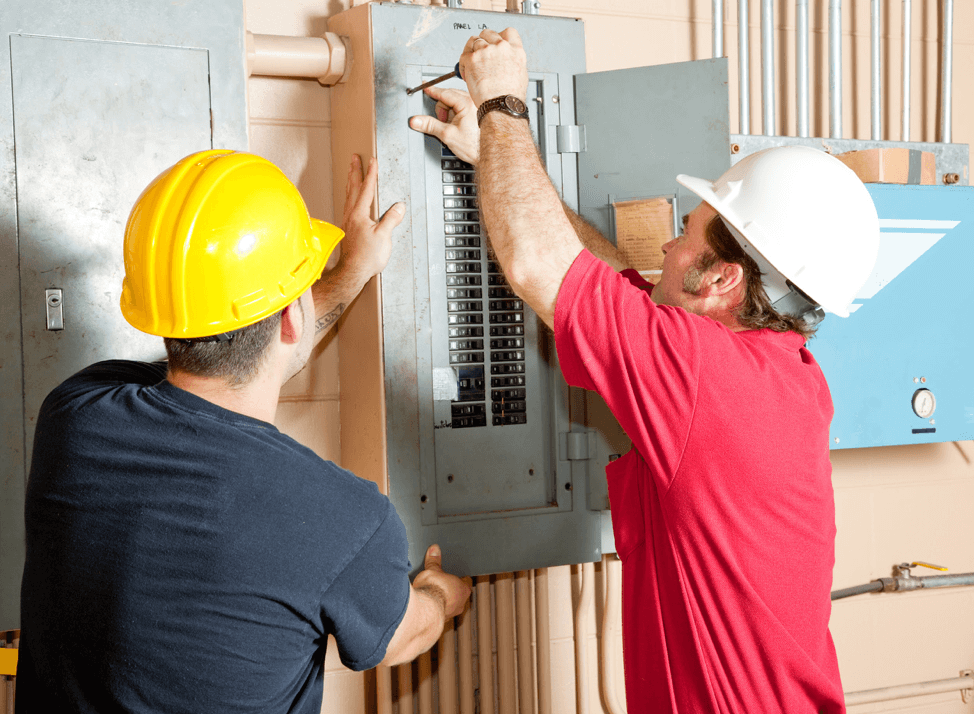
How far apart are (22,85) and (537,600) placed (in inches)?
52.4

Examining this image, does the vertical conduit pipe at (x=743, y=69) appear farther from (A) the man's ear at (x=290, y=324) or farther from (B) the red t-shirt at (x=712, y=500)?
(A) the man's ear at (x=290, y=324)

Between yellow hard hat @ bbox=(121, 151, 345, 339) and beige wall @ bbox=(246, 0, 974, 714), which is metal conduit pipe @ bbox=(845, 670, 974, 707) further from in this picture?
yellow hard hat @ bbox=(121, 151, 345, 339)

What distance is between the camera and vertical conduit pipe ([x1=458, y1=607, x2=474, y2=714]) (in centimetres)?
167

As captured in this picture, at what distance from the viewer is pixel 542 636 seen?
1.74 m

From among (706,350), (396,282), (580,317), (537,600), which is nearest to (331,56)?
(396,282)

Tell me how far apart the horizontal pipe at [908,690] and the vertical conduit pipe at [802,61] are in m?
Answer: 1.40

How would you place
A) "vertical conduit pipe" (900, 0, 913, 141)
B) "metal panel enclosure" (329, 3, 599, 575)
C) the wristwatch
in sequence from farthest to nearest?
"vertical conduit pipe" (900, 0, 913, 141)
"metal panel enclosure" (329, 3, 599, 575)
the wristwatch

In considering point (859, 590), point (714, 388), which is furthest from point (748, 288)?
point (859, 590)

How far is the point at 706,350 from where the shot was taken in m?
1.11

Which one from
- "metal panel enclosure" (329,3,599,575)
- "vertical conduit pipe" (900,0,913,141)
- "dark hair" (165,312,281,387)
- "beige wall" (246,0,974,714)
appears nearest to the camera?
"dark hair" (165,312,281,387)

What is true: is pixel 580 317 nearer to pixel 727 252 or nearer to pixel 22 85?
pixel 727 252

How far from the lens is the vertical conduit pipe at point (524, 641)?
5.59 feet

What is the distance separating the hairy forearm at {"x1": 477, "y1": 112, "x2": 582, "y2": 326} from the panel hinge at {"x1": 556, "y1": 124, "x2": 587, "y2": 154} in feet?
0.67

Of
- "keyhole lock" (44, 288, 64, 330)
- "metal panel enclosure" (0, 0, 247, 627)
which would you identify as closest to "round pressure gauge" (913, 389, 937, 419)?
Answer: "metal panel enclosure" (0, 0, 247, 627)
